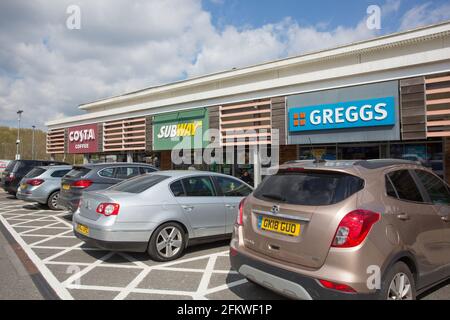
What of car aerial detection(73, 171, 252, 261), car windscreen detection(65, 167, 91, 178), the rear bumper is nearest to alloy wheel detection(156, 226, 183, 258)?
car aerial detection(73, 171, 252, 261)

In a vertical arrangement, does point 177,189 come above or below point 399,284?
above

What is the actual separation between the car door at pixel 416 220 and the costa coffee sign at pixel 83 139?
1563cm

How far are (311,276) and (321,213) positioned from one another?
56 centimetres

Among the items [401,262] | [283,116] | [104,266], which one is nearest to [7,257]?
[104,266]

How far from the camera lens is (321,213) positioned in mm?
3129

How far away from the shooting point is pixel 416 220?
350 cm

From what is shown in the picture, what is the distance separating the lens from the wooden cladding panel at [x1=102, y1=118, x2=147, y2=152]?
14.5 meters

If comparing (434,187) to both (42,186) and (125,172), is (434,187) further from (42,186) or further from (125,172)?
(42,186)

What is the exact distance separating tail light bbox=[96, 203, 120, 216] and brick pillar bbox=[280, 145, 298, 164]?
25.4 feet

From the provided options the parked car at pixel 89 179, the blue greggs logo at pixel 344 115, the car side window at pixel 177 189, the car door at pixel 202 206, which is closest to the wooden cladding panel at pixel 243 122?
the blue greggs logo at pixel 344 115

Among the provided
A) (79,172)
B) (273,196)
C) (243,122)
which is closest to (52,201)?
(79,172)

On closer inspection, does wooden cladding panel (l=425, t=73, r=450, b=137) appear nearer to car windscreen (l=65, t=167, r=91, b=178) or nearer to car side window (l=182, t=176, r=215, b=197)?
car side window (l=182, t=176, r=215, b=197)

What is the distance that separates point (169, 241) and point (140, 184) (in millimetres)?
1106
